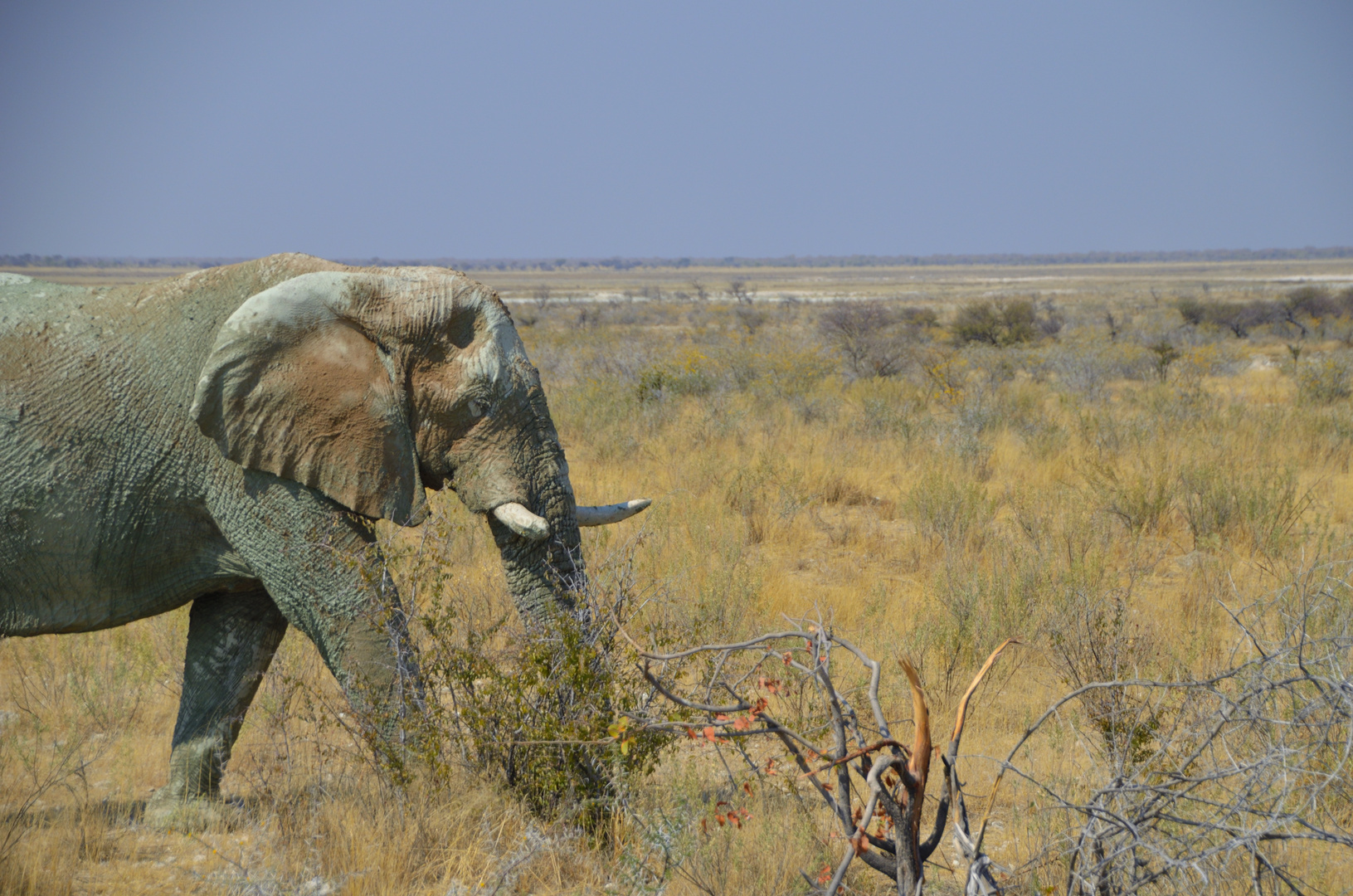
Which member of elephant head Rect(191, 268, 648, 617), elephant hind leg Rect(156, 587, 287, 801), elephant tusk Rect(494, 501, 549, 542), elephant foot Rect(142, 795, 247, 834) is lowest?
elephant foot Rect(142, 795, 247, 834)

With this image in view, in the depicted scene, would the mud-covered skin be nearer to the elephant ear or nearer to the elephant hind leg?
the elephant ear

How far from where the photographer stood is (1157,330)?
2773 cm

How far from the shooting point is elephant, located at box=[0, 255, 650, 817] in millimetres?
3645

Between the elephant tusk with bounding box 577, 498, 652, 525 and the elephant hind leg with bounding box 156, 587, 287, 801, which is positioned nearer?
the elephant hind leg with bounding box 156, 587, 287, 801

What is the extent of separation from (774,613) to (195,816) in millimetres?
3491

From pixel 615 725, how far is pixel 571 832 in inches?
39.2

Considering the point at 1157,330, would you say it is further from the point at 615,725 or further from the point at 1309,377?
the point at 615,725

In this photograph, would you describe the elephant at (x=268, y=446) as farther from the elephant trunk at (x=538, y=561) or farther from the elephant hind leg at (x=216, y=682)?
the elephant hind leg at (x=216, y=682)

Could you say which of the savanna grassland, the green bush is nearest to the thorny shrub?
the savanna grassland

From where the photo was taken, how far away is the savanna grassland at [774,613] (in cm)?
357

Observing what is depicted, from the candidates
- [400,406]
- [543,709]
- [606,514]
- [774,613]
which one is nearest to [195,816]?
[543,709]

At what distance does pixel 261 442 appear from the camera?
11.9ft

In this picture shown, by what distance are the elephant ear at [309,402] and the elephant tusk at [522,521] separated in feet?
1.07

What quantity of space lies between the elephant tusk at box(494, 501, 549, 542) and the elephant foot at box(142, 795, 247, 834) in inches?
59.9
